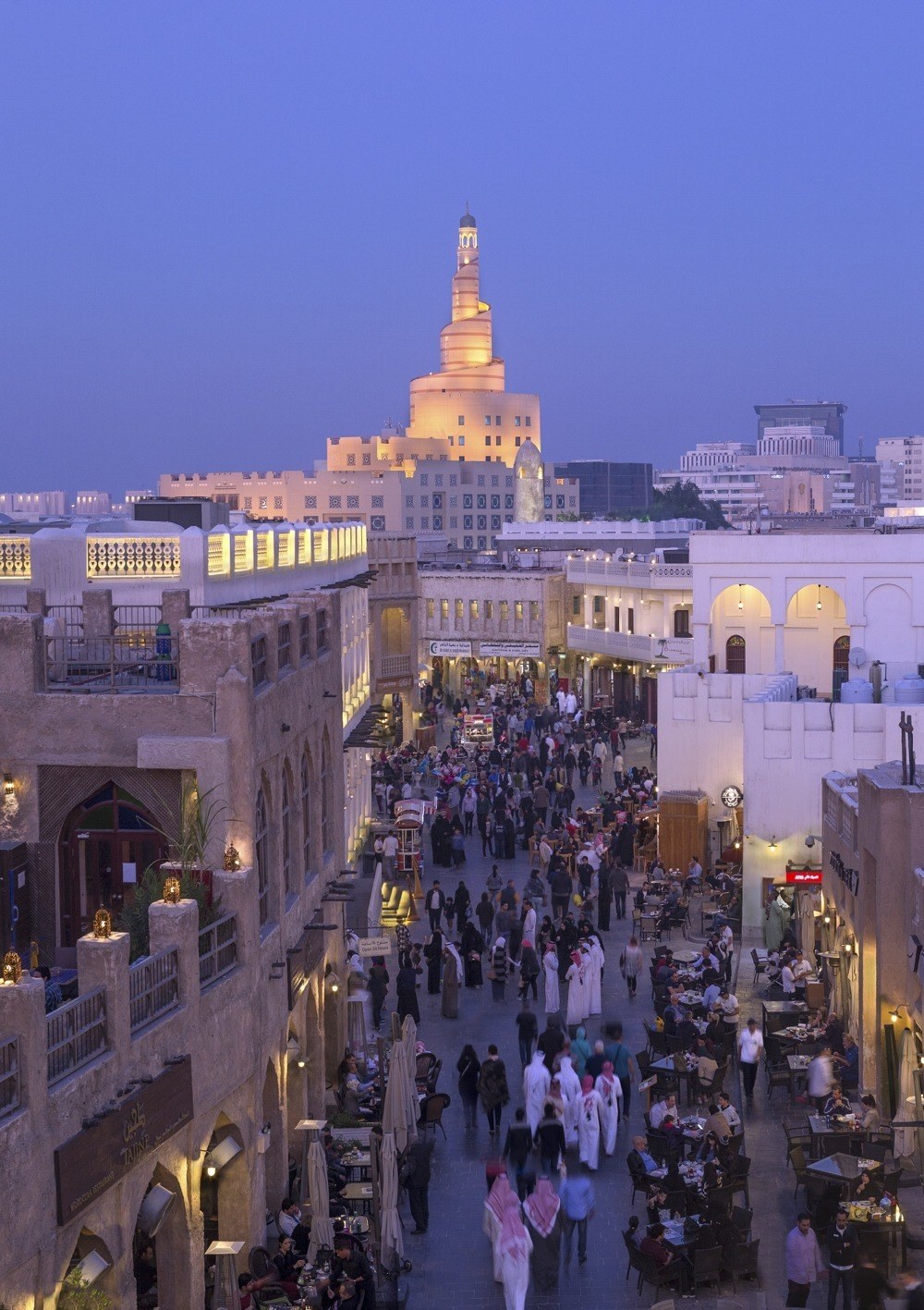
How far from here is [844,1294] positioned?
13.7 meters

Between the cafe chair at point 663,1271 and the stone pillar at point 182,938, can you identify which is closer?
the stone pillar at point 182,938

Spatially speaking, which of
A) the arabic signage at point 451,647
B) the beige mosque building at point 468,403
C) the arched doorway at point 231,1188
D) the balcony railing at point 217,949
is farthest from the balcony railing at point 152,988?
the beige mosque building at point 468,403

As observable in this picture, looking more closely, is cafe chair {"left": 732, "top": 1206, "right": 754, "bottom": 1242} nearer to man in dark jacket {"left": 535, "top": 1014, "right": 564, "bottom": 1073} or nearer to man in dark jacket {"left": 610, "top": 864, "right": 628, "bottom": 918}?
man in dark jacket {"left": 535, "top": 1014, "right": 564, "bottom": 1073}

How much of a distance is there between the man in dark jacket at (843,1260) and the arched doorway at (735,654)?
81.9 ft

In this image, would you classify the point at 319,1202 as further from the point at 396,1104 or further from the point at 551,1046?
the point at 551,1046

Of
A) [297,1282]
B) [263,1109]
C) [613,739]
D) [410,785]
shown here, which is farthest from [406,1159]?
[613,739]

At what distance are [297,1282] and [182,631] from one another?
17.0ft

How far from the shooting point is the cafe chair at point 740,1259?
14.1m

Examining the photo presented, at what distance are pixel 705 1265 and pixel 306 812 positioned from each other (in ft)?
21.1

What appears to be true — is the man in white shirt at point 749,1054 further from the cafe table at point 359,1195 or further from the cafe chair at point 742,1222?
the cafe table at point 359,1195

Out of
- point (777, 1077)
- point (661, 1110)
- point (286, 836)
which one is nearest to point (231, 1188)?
point (286, 836)

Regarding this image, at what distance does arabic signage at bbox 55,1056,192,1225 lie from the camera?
10.3 metres

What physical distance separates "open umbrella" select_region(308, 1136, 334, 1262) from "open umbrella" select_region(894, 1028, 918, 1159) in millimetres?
5449

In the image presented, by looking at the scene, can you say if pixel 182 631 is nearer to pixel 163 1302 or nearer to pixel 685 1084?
pixel 163 1302
